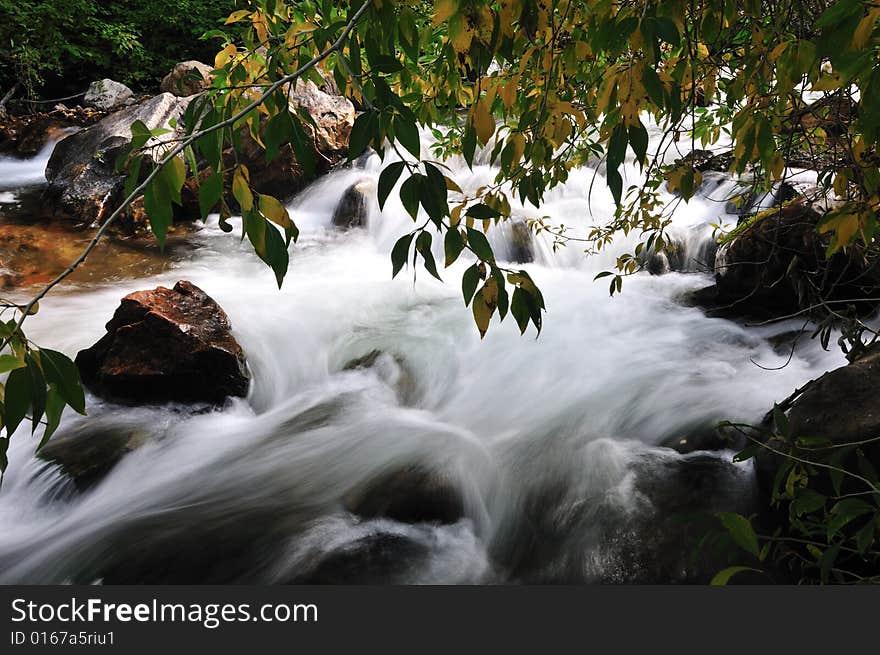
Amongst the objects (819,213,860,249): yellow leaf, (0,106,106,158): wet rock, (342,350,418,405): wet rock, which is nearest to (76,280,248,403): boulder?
(342,350,418,405): wet rock

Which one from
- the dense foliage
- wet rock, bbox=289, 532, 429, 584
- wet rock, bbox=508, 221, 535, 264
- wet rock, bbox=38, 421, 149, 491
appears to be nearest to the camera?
wet rock, bbox=289, 532, 429, 584

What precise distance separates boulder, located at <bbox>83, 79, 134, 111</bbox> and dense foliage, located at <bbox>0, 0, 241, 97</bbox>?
0.73 meters

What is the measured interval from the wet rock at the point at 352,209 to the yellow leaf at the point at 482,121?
20.8 feet

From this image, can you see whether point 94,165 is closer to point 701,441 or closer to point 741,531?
point 701,441

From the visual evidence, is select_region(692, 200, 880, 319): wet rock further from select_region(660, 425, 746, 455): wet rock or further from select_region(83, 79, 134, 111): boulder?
select_region(83, 79, 134, 111): boulder

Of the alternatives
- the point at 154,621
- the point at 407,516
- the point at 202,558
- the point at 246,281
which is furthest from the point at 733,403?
the point at 246,281

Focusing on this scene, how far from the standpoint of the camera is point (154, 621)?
1.32m

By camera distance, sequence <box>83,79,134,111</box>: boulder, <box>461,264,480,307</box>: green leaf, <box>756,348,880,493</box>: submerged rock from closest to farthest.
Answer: <box>461,264,480,307</box>: green leaf
<box>756,348,880,493</box>: submerged rock
<box>83,79,134,111</box>: boulder

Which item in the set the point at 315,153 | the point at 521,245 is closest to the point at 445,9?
the point at 521,245

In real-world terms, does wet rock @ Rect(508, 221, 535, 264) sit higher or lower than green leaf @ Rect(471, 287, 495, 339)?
lower

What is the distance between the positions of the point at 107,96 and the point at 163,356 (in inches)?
442

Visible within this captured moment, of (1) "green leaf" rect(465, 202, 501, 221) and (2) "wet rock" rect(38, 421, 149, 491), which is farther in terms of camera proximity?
(2) "wet rock" rect(38, 421, 149, 491)

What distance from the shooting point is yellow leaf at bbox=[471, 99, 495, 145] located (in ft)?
3.34

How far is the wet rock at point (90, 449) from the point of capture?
9.79 feet
